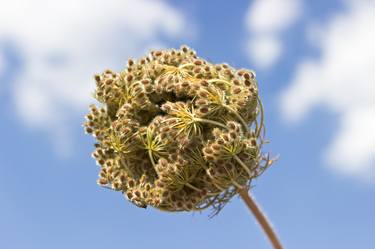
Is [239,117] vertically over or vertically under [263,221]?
over

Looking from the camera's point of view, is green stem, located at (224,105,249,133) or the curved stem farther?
the curved stem

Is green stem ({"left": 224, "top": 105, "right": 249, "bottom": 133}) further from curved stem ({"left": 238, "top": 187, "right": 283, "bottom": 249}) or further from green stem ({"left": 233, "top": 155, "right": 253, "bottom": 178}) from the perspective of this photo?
curved stem ({"left": 238, "top": 187, "right": 283, "bottom": 249})

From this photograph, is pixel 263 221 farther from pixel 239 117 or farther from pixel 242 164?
pixel 239 117

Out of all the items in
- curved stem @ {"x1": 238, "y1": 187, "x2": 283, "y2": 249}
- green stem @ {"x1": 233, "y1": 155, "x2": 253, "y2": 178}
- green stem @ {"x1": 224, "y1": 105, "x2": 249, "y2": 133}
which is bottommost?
curved stem @ {"x1": 238, "y1": 187, "x2": 283, "y2": 249}

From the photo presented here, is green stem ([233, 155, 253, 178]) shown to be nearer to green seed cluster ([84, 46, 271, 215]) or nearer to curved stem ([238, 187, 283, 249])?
green seed cluster ([84, 46, 271, 215])

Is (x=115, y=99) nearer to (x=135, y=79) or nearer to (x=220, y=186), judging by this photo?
(x=135, y=79)

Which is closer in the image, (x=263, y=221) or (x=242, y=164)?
(x=242, y=164)

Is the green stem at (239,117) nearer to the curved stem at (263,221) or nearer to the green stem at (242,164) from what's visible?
the green stem at (242,164)

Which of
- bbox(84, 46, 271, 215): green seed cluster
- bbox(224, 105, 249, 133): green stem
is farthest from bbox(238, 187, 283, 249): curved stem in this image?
bbox(224, 105, 249, 133): green stem

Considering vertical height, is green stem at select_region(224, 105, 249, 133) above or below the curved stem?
above

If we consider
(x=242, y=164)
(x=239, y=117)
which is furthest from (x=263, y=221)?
(x=239, y=117)
